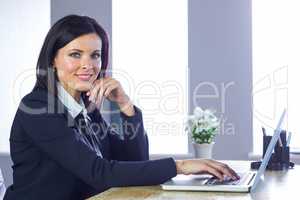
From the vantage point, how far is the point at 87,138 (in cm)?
166

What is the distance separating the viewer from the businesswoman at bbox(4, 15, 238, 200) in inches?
54.4

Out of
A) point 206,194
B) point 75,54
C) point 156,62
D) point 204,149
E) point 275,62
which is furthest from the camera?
point 156,62

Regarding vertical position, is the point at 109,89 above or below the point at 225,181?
above

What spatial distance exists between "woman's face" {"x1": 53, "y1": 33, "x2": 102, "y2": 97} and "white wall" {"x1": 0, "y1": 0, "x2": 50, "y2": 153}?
2.61m

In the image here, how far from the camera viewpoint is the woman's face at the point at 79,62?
1.65m

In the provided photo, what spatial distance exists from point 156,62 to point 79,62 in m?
2.42

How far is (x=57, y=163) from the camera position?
58.1 inches

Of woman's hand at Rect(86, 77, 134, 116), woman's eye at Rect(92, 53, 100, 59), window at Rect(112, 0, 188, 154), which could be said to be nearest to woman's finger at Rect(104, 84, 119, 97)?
woman's hand at Rect(86, 77, 134, 116)

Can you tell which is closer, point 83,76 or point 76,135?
point 76,135

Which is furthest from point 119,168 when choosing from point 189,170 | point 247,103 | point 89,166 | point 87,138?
point 247,103

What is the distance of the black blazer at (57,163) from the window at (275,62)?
2582mm


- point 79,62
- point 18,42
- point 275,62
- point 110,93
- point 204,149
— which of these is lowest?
point 204,149

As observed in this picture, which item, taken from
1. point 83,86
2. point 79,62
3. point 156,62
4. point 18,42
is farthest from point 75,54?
point 18,42

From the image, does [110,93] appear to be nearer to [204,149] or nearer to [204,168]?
[204,168]
